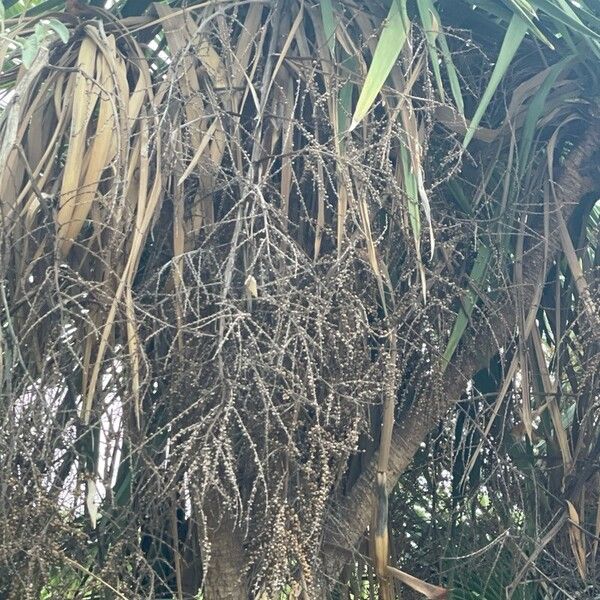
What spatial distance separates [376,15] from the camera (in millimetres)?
1492

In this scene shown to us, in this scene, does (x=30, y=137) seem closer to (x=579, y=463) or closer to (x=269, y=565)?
(x=269, y=565)

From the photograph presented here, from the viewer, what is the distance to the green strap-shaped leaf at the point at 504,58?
4.23 feet

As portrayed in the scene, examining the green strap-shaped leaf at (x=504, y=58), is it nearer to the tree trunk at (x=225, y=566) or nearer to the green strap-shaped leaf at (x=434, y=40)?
the green strap-shaped leaf at (x=434, y=40)

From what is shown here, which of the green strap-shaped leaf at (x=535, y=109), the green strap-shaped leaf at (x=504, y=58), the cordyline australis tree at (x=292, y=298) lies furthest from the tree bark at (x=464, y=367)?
the green strap-shaped leaf at (x=504, y=58)

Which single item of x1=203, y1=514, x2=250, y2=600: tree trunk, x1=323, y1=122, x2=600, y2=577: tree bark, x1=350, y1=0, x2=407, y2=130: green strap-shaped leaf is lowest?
x1=203, y1=514, x2=250, y2=600: tree trunk

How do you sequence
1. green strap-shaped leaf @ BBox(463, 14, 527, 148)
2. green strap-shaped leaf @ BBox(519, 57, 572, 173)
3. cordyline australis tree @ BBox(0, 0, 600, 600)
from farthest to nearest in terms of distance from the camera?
green strap-shaped leaf @ BBox(519, 57, 572, 173) → green strap-shaped leaf @ BBox(463, 14, 527, 148) → cordyline australis tree @ BBox(0, 0, 600, 600)

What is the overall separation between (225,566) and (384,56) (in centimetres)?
77

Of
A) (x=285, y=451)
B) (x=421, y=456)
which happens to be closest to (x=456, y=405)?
(x=421, y=456)

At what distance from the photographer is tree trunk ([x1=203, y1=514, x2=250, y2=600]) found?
4.04 feet

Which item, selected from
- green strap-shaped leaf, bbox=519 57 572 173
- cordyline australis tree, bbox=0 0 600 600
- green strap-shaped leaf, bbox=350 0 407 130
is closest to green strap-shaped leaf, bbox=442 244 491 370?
cordyline australis tree, bbox=0 0 600 600

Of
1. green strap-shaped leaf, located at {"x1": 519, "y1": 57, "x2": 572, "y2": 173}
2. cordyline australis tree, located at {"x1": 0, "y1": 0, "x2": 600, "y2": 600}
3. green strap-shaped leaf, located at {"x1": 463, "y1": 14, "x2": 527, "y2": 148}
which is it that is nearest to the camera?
cordyline australis tree, located at {"x1": 0, "y1": 0, "x2": 600, "y2": 600}

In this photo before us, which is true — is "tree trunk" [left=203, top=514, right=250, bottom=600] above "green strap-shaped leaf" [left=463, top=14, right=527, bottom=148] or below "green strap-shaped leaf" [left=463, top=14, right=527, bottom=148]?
below

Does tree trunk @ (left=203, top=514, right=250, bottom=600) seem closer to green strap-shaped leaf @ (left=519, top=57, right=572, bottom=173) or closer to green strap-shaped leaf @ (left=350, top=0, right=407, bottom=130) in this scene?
green strap-shaped leaf @ (left=350, top=0, right=407, bottom=130)

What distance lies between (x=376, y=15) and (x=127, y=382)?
78 cm
